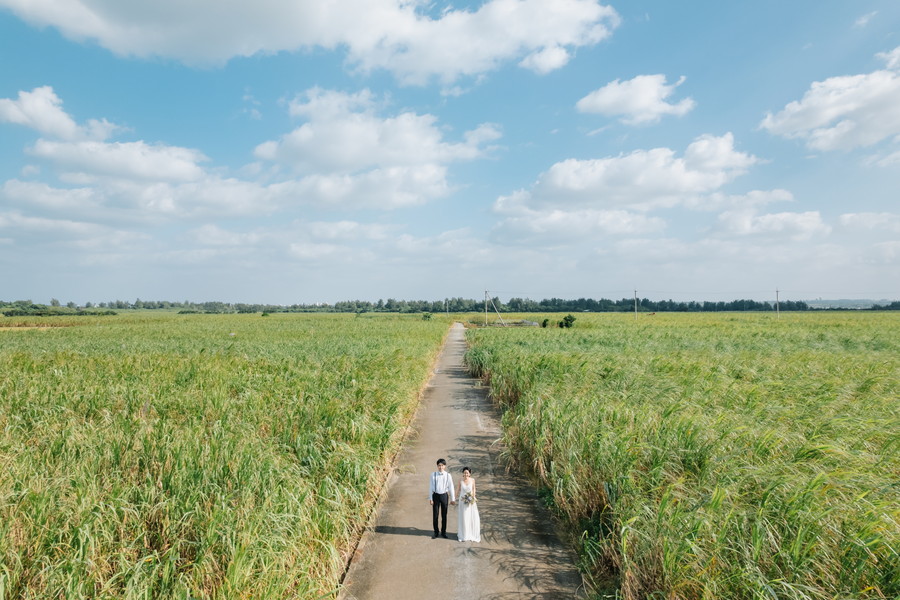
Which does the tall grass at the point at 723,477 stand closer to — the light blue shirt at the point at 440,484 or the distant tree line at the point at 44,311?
the light blue shirt at the point at 440,484

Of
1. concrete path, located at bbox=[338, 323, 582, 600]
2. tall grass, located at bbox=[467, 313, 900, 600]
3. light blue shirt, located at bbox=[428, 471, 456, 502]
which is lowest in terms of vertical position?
concrete path, located at bbox=[338, 323, 582, 600]

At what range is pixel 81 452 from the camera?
6543mm

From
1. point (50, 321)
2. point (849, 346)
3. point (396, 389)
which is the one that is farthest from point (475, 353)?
point (50, 321)

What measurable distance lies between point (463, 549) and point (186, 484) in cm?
387

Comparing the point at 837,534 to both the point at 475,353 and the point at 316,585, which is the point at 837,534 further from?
the point at 475,353

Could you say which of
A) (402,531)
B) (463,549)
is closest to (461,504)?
(463,549)

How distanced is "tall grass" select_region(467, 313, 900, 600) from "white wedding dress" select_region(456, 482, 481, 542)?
1403mm

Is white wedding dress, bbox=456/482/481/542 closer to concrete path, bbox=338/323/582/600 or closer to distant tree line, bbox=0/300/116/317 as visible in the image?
concrete path, bbox=338/323/582/600

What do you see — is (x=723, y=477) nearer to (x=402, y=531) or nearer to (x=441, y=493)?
(x=441, y=493)

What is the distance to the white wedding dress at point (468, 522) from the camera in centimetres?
605

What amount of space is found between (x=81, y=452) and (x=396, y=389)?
6.87m

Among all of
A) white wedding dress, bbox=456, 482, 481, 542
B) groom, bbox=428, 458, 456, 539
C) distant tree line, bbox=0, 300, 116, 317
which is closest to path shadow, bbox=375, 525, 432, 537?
groom, bbox=428, 458, 456, 539

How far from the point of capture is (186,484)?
5.44 meters

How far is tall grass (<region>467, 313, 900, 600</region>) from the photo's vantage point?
4.01 metres
